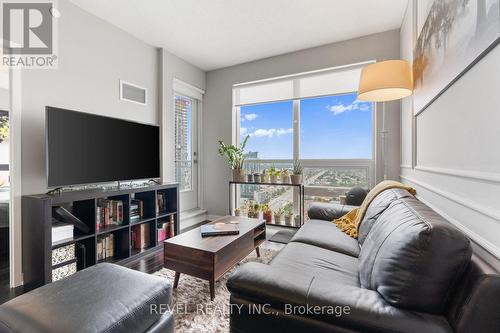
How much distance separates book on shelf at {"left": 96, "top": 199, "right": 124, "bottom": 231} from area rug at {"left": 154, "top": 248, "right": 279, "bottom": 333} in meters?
0.93

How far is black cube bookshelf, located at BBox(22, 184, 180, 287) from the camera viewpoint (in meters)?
1.79

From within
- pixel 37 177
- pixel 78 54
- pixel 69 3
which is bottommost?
pixel 37 177

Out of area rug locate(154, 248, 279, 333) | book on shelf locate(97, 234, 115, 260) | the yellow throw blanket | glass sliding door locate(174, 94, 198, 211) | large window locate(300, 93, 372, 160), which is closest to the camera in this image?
area rug locate(154, 248, 279, 333)

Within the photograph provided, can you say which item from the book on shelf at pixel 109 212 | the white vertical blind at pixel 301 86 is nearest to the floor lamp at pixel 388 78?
the white vertical blind at pixel 301 86

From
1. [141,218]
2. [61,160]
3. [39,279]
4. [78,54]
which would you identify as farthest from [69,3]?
[39,279]

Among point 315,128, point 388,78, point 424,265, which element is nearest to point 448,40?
point 388,78

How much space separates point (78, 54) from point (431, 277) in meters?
3.25

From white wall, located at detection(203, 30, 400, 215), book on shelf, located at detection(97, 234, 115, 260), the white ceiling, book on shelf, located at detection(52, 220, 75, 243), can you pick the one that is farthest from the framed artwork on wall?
book on shelf, located at detection(97, 234, 115, 260)

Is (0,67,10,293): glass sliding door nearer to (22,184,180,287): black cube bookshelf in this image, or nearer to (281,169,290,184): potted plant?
(22,184,180,287): black cube bookshelf

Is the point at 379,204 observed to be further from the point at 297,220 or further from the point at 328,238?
the point at 297,220

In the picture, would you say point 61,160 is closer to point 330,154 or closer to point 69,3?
point 69,3

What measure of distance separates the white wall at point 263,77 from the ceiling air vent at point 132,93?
1193 mm

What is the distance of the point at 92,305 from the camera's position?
3.19 feet

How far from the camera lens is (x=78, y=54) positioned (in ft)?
7.80
